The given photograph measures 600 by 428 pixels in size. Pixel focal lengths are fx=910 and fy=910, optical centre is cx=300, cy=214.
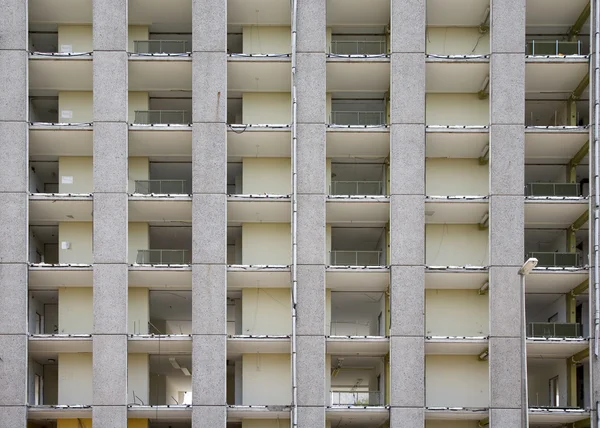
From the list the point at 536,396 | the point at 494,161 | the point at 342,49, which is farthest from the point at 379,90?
the point at 536,396

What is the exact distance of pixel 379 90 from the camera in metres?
51.3

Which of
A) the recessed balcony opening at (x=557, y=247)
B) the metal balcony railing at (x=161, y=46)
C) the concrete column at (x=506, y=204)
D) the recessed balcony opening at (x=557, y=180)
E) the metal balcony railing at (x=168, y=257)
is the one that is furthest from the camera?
the metal balcony railing at (x=161, y=46)

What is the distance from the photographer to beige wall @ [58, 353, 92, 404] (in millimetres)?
48562

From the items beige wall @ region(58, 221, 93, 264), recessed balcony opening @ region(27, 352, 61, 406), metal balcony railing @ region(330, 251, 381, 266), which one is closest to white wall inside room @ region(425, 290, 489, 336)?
metal balcony railing @ region(330, 251, 381, 266)

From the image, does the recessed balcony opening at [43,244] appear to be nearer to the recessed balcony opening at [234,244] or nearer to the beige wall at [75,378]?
the beige wall at [75,378]

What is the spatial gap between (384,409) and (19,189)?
22.2m

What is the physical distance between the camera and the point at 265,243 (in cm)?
5044

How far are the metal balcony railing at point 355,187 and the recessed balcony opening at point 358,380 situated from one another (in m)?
9.22

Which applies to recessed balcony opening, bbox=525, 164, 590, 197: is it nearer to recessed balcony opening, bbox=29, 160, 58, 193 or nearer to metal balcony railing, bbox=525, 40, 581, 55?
metal balcony railing, bbox=525, 40, 581, 55

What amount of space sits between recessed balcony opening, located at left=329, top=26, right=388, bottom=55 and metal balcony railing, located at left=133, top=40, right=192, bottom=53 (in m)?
8.21

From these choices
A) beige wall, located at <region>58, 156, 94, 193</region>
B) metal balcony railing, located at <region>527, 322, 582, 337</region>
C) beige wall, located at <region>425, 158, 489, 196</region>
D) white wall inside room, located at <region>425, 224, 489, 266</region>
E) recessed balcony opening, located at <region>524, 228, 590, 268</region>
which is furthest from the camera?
beige wall, located at <region>425, 158, 489, 196</region>

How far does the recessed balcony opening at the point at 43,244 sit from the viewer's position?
2032 inches

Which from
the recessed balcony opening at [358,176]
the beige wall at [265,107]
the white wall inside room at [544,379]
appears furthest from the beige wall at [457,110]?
the white wall inside room at [544,379]

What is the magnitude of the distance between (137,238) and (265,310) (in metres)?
8.17
